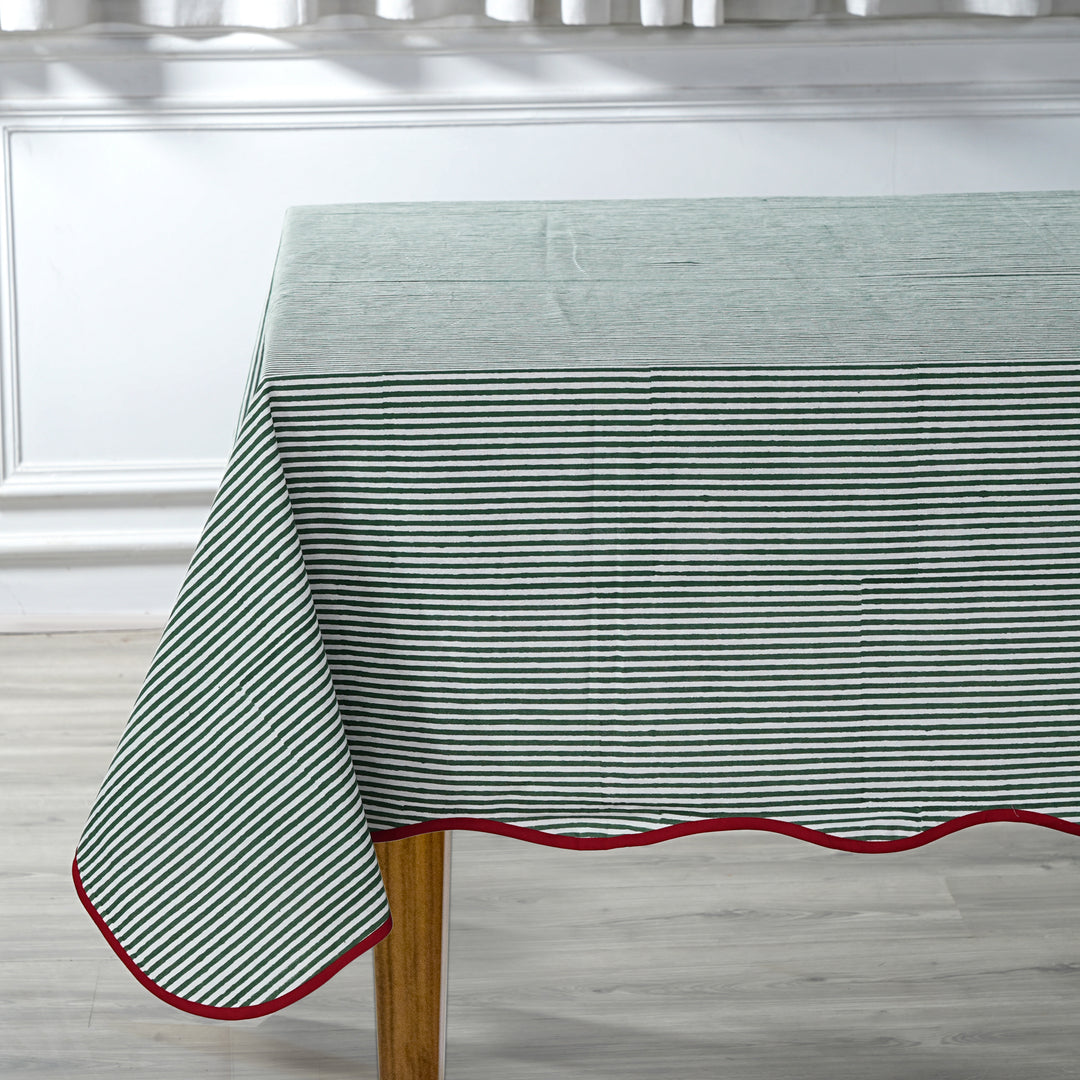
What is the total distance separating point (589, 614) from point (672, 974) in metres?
0.61

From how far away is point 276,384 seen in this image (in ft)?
2.43

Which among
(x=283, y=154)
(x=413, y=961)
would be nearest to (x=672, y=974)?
(x=413, y=961)

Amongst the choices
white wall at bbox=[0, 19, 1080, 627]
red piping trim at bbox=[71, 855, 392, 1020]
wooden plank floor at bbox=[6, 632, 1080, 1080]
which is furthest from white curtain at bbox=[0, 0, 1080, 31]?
red piping trim at bbox=[71, 855, 392, 1020]

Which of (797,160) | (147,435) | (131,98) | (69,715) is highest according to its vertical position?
(131,98)

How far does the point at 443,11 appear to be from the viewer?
1866 mm

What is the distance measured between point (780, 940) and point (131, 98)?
149 centimetres

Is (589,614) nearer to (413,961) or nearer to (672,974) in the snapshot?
(413,961)

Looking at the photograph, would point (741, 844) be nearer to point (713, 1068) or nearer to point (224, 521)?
point (713, 1068)

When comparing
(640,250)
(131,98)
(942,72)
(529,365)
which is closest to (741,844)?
(640,250)

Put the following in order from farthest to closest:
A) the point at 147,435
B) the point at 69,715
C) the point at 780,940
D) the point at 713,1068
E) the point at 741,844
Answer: the point at 147,435, the point at 69,715, the point at 741,844, the point at 780,940, the point at 713,1068

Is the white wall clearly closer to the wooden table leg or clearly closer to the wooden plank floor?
the wooden plank floor

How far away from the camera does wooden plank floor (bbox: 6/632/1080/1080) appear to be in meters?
1.13

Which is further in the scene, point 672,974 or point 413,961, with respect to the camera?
point 672,974

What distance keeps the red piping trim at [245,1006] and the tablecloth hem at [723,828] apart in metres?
0.07
